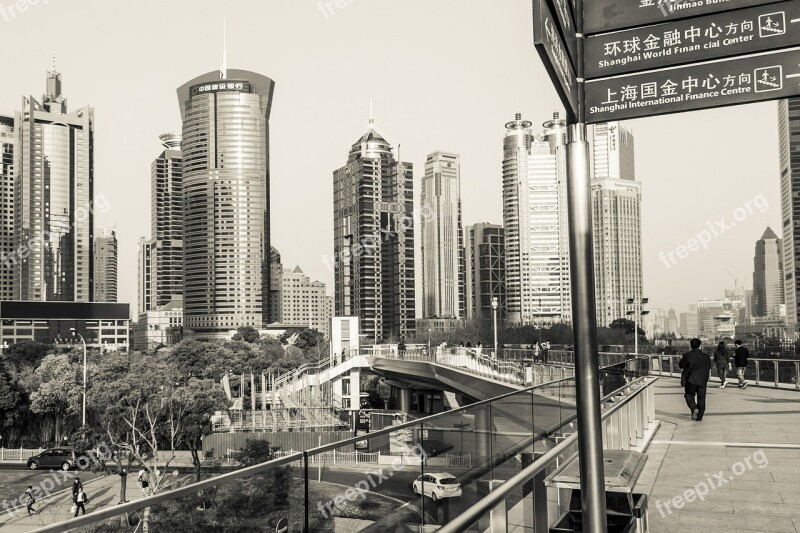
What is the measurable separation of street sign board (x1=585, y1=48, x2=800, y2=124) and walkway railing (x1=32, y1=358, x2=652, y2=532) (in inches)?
86.3

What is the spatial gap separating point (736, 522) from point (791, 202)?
6120 inches

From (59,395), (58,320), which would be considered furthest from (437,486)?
(58,320)

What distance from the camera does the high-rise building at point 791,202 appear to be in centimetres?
13125

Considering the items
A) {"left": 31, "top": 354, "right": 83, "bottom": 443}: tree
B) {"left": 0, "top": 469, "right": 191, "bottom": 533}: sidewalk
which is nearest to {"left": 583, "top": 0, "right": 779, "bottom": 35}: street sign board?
{"left": 0, "top": 469, "right": 191, "bottom": 533}: sidewalk

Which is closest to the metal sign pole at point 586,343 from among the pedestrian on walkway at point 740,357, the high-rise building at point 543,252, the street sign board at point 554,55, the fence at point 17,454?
the street sign board at point 554,55

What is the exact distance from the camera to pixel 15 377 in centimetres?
7244

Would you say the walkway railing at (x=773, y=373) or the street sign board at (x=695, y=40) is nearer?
the street sign board at (x=695, y=40)

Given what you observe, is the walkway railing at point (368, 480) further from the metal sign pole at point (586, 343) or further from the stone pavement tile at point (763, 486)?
the stone pavement tile at point (763, 486)

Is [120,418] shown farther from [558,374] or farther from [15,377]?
[558,374]

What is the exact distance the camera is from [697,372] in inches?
611

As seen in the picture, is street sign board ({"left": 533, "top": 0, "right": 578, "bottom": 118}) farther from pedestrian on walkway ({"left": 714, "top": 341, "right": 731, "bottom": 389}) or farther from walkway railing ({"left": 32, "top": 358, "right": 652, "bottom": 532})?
pedestrian on walkway ({"left": 714, "top": 341, "right": 731, "bottom": 389})

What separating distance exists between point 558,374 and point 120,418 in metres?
41.5

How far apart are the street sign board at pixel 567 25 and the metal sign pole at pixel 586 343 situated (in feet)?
0.27

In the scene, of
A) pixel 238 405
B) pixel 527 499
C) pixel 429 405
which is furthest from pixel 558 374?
pixel 429 405
